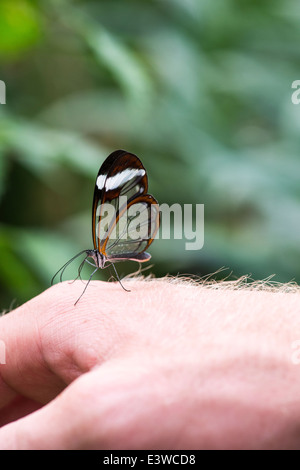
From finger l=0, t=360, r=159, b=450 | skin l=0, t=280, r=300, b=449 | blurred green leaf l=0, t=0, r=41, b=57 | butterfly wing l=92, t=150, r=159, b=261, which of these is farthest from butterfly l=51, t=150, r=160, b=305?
blurred green leaf l=0, t=0, r=41, b=57

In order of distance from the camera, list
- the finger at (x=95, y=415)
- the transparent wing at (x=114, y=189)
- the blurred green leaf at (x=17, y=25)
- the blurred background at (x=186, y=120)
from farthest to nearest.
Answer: the blurred background at (x=186, y=120)
the blurred green leaf at (x=17, y=25)
the transparent wing at (x=114, y=189)
the finger at (x=95, y=415)

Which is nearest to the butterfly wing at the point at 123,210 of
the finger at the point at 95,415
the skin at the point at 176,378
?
the skin at the point at 176,378

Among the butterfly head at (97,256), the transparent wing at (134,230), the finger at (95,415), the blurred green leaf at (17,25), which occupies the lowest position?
the finger at (95,415)

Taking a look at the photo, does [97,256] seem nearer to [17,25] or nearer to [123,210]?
[123,210]

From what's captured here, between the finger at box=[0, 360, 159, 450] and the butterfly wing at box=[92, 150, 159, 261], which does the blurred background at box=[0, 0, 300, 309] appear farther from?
the finger at box=[0, 360, 159, 450]

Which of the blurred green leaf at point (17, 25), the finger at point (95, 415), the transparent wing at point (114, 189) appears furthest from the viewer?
the blurred green leaf at point (17, 25)

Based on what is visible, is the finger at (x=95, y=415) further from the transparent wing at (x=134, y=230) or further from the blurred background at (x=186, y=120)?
the blurred background at (x=186, y=120)
